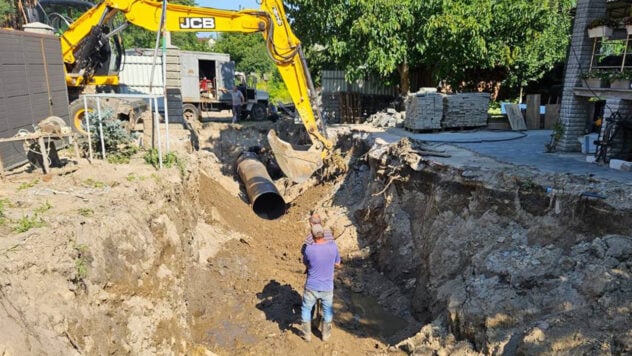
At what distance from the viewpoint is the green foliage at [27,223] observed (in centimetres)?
462

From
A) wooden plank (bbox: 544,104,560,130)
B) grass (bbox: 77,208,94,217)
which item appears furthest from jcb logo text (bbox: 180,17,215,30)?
wooden plank (bbox: 544,104,560,130)

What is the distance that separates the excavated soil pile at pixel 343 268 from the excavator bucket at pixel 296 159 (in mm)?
1895

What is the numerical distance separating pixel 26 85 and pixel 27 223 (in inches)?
174

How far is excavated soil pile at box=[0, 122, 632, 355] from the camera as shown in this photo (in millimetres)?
4395

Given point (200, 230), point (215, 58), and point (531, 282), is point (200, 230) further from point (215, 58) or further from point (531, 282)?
point (215, 58)

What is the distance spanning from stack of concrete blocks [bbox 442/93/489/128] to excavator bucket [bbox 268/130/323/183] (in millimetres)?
4436

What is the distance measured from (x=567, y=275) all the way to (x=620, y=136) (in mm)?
4303

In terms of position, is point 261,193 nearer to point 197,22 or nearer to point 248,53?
point 197,22

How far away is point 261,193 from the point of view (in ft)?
35.1

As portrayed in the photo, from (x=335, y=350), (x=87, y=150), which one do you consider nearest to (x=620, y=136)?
(x=335, y=350)

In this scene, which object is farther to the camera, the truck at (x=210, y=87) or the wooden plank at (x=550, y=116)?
the truck at (x=210, y=87)

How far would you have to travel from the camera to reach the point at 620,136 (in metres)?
8.36

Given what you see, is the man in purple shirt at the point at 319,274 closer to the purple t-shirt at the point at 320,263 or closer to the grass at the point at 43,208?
the purple t-shirt at the point at 320,263

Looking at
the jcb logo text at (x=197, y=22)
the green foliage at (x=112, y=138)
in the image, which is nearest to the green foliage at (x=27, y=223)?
the green foliage at (x=112, y=138)
